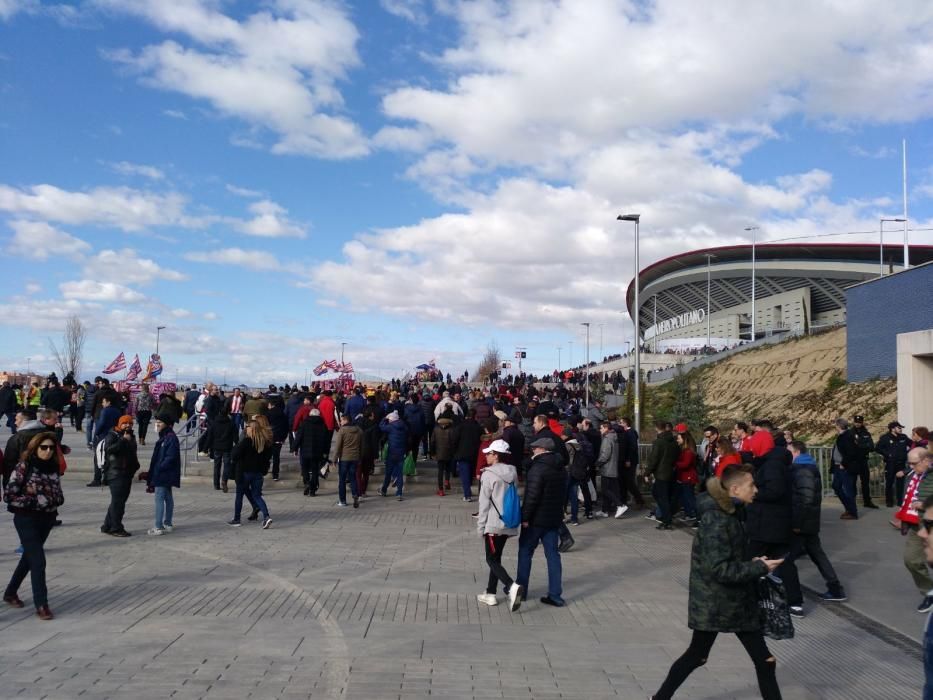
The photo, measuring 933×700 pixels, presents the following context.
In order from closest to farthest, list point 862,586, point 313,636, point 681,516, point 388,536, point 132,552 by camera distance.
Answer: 1. point 313,636
2. point 862,586
3. point 132,552
4. point 388,536
5. point 681,516

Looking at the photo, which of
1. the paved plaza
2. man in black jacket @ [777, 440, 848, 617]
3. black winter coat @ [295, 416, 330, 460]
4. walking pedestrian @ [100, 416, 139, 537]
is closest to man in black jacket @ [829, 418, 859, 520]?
the paved plaza

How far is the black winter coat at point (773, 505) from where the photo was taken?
743 cm

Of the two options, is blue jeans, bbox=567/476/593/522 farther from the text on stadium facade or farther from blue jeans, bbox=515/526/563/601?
the text on stadium facade

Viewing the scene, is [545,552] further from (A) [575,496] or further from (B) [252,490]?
(B) [252,490]

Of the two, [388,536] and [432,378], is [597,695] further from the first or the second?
[432,378]

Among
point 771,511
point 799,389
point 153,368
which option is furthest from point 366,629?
point 799,389

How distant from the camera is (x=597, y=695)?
5.31 m

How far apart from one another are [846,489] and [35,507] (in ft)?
42.8

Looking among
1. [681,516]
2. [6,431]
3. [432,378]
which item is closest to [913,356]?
[681,516]

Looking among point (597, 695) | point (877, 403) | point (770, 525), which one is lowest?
point (597, 695)

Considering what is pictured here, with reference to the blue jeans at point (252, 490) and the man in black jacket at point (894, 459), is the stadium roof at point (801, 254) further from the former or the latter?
the blue jeans at point (252, 490)

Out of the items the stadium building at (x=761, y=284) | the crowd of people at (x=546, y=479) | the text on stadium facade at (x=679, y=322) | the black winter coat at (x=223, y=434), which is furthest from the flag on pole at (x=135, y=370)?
the text on stadium facade at (x=679, y=322)

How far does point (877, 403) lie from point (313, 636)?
89.1ft

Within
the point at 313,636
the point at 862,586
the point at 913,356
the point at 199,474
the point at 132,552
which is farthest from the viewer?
the point at 913,356
